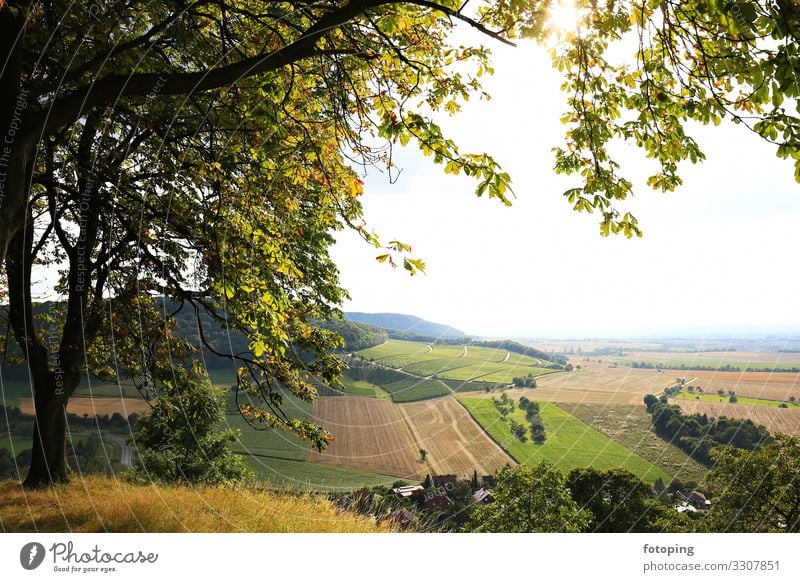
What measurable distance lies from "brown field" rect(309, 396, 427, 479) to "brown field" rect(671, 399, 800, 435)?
9091 millimetres

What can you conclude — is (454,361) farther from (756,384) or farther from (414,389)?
(756,384)

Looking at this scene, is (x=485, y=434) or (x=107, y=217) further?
(x=485, y=434)

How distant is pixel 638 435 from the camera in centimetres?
1767

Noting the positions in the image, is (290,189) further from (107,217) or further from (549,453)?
(549,453)

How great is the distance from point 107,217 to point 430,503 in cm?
951

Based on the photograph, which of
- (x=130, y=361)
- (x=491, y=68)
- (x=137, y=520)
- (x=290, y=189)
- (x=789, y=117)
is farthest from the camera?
(x=130, y=361)

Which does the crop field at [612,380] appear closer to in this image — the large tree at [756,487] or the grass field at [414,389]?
the large tree at [756,487]

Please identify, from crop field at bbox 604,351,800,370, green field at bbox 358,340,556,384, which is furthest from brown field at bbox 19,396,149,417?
crop field at bbox 604,351,800,370

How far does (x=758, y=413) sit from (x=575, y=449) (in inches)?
303

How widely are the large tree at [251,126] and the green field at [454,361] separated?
12.9ft

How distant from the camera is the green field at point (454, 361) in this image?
1387 centimetres

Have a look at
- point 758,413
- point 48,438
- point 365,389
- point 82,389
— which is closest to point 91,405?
point 82,389

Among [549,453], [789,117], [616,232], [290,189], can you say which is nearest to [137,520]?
[290,189]

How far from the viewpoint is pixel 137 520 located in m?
6.29
